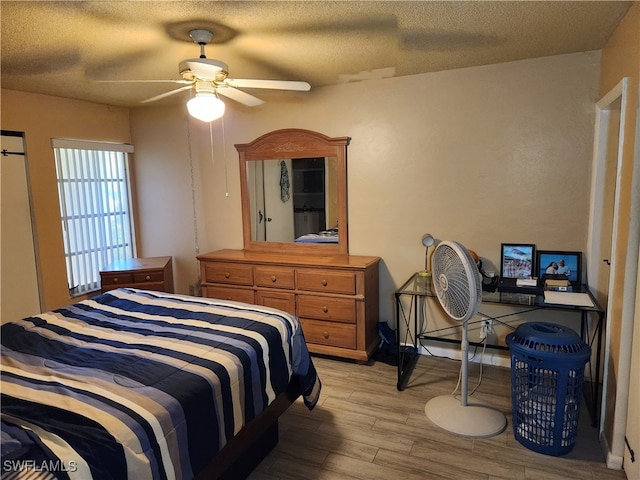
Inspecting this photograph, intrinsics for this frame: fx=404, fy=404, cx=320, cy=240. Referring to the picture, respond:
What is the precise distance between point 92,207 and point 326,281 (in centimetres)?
270

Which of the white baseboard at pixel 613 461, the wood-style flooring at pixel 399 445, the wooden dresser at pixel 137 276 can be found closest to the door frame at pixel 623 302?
the white baseboard at pixel 613 461

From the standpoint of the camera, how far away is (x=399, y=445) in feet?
7.65

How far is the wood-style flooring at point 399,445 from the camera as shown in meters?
2.11

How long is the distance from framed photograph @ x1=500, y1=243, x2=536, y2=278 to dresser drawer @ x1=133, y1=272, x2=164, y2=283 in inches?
123

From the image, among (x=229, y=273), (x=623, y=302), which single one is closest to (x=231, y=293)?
(x=229, y=273)

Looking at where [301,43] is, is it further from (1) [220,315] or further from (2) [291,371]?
(2) [291,371]

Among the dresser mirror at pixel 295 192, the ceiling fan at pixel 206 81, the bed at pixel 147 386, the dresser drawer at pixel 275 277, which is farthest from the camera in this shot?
the dresser mirror at pixel 295 192

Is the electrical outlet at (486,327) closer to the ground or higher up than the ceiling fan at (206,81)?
closer to the ground

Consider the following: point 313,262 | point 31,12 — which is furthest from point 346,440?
point 31,12

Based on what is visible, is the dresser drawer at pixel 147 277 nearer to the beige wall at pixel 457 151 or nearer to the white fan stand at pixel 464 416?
the beige wall at pixel 457 151

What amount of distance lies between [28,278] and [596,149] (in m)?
4.70

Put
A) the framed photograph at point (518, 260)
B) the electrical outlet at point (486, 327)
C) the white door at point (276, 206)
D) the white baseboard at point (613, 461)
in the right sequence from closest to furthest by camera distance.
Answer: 1. the white baseboard at point (613, 461)
2. the framed photograph at point (518, 260)
3. the electrical outlet at point (486, 327)
4. the white door at point (276, 206)

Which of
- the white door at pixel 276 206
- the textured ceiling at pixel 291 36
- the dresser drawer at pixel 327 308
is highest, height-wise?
the textured ceiling at pixel 291 36

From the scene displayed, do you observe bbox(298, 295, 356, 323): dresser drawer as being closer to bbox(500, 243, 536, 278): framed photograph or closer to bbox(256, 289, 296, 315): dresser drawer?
bbox(256, 289, 296, 315): dresser drawer
